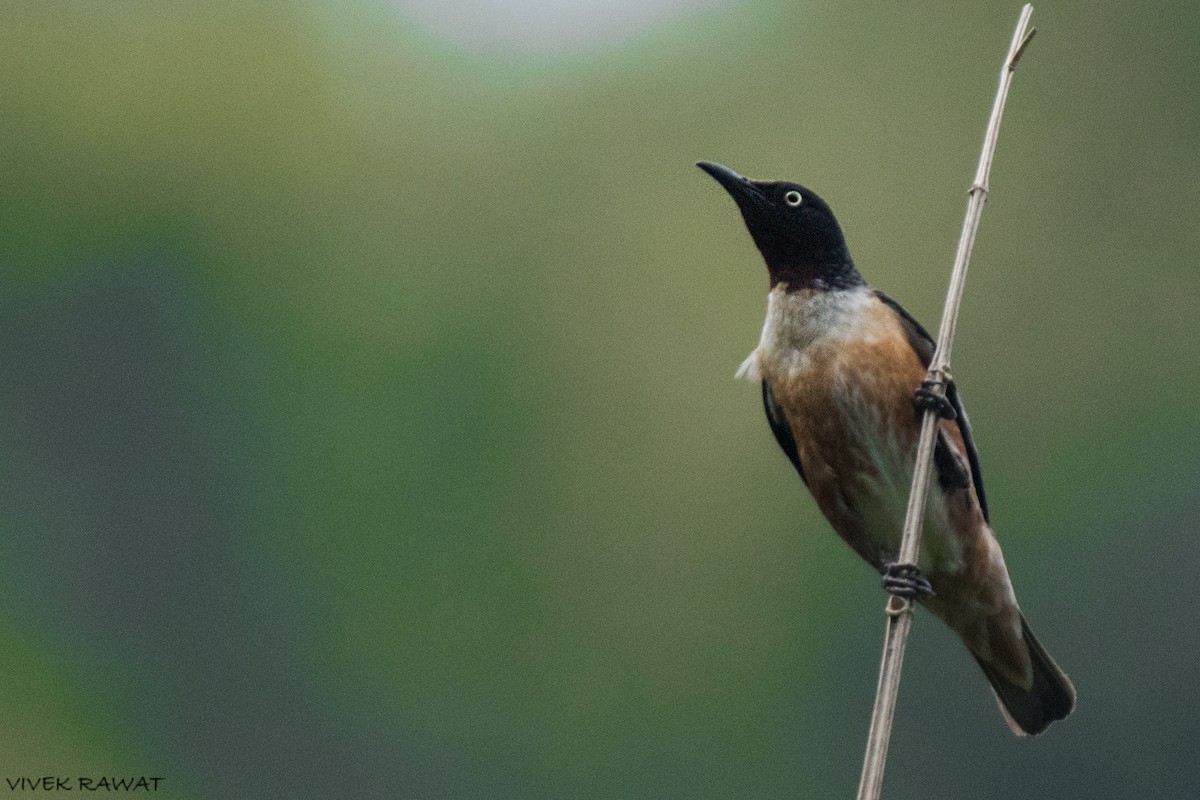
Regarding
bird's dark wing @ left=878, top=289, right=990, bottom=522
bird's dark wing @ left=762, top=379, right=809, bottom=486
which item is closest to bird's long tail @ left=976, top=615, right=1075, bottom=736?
bird's dark wing @ left=878, top=289, right=990, bottom=522

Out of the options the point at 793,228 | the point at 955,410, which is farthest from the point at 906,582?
the point at 793,228

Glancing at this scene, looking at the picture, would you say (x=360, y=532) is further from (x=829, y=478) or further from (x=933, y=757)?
(x=829, y=478)

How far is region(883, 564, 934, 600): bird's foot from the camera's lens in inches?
68.9

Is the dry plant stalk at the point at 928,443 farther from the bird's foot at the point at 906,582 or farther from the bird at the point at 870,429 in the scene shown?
the bird at the point at 870,429

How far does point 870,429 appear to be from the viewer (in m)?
2.76

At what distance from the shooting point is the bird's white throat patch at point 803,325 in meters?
2.88

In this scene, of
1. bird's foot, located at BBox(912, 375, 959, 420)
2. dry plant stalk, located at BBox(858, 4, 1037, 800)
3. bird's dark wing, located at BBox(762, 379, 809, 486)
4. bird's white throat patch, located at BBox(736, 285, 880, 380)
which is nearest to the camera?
dry plant stalk, located at BBox(858, 4, 1037, 800)

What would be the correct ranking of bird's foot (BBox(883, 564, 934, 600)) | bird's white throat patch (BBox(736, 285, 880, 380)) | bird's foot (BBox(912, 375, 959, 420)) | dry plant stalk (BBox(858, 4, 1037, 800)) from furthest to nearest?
bird's white throat patch (BBox(736, 285, 880, 380)) < bird's foot (BBox(912, 375, 959, 420)) < bird's foot (BBox(883, 564, 934, 600)) < dry plant stalk (BBox(858, 4, 1037, 800))

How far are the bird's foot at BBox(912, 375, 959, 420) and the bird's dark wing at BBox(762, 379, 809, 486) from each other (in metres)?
0.39

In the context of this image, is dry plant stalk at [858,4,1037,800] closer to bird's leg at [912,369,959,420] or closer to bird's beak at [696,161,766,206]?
bird's leg at [912,369,959,420]

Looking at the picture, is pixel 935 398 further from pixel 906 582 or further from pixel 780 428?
pixel 780 428

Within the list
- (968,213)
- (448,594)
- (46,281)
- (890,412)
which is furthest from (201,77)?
(968,213)

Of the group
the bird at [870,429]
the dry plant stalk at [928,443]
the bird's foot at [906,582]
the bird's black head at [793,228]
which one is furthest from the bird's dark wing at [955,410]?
the dry plant stalk at [928,443]

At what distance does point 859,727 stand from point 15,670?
3.63 m
